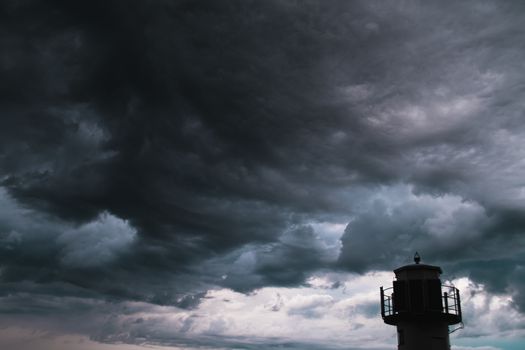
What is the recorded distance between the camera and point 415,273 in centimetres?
3466

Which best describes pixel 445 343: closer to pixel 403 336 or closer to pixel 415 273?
pixel 403 336

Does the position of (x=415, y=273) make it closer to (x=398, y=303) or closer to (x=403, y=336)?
(x=398, y=303)

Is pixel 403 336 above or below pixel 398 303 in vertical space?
below

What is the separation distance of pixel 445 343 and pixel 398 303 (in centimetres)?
419

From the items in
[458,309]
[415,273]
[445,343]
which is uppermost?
[415,273]

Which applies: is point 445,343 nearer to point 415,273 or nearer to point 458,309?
point 458,309

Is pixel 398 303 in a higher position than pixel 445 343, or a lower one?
higher

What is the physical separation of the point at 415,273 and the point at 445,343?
5184 mm

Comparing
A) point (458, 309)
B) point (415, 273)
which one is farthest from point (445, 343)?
point (415, 273)

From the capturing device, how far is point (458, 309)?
3428 centimetres

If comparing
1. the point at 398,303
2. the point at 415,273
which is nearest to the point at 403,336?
the point at 398,303

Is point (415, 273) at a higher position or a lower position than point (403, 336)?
higher

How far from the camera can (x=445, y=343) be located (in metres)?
34.2

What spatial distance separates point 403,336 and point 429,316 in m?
2.57
